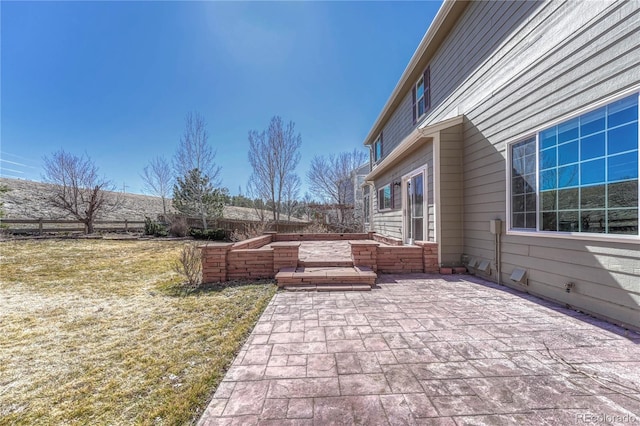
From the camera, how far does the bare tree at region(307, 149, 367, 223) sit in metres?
20.0

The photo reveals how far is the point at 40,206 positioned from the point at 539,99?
2542 centimetres

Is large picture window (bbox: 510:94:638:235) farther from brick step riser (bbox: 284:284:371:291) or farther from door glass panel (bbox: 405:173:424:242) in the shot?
brick step riser (bbox: 284:284:371:291)

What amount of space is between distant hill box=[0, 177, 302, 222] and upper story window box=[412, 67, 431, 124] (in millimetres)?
15795

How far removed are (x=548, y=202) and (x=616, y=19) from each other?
214 cm

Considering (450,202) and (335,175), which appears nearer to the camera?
(450,202)

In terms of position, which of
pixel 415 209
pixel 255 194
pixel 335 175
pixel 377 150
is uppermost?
pixel 377 150

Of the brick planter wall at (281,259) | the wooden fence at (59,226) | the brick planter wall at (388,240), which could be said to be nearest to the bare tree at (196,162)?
the wooden fence at (59,226)

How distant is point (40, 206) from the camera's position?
16.7m

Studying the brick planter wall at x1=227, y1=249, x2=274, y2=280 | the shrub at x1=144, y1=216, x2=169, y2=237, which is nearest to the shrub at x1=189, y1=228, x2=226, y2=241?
the shrub at x1=144, y1=216, x2=169, y2=237

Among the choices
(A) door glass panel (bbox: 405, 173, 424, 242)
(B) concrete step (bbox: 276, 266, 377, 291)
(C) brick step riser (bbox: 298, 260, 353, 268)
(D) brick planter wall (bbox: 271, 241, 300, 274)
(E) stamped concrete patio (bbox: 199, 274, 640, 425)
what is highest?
(A) door glass panel (bbox: 405, 173, 424, 242)

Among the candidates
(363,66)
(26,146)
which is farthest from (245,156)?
(26,146)

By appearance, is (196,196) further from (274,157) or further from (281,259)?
(281,259)

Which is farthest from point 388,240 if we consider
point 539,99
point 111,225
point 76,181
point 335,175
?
point 76,181

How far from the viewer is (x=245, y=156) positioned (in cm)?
1764
